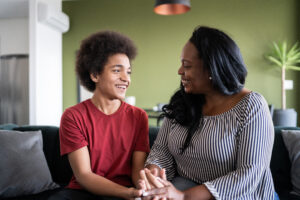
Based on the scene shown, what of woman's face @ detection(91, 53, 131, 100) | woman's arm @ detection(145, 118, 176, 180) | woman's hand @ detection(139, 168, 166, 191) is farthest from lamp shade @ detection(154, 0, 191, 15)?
woman's hand @ detection(139, 168, 166, 191)

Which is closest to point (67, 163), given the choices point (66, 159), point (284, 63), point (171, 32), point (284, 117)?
point (66, 159)

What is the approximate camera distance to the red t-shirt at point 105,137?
1460 millimetres

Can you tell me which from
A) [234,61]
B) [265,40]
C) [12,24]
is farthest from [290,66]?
[12,24]

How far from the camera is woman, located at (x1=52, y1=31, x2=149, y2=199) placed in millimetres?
1434

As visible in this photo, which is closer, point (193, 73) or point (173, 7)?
point (193, 73)

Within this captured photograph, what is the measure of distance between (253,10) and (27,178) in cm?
501

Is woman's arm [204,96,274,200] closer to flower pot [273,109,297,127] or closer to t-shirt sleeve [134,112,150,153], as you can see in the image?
t-shirt sleeve [134,112,150,153]

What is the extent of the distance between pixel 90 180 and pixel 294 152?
4.00 ft

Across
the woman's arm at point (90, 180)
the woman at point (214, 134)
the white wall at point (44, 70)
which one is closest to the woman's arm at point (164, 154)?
the woman at point (214, 134)

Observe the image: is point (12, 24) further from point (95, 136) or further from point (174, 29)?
point (95, 136)

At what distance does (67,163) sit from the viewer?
1948 millimetres

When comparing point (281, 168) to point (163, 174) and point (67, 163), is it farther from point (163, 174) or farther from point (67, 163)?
point (67, 163)

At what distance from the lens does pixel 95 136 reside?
1.48 metres

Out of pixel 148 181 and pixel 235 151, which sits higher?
pixel 235 151
